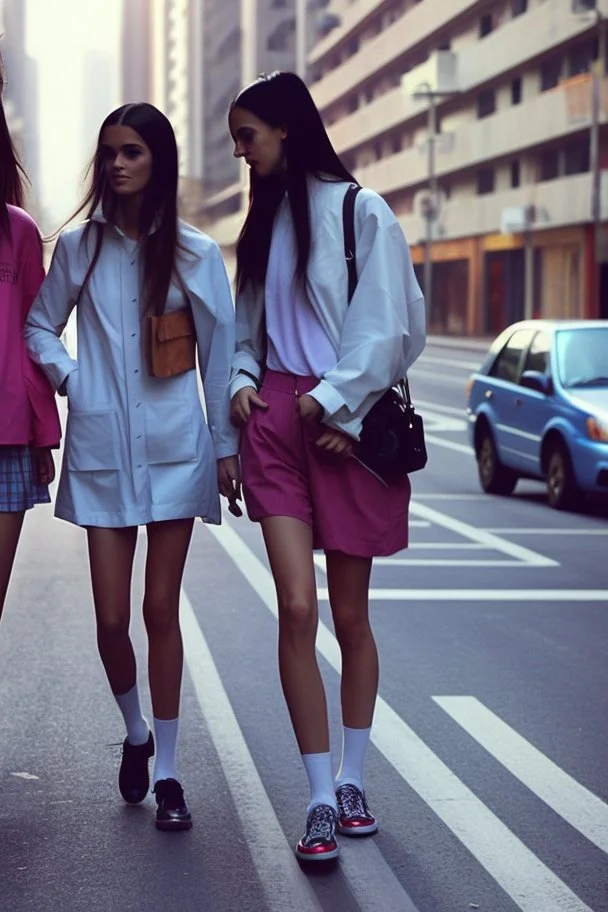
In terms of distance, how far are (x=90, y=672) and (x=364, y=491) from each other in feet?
9.05

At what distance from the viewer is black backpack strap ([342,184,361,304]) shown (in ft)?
15.7

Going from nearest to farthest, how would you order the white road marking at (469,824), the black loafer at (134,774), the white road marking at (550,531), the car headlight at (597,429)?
1. the white road marking at (469,824)
2. the black loafer at (134,774)
3. the white road marking at (550,531)
4. the car headlight at (597,429)

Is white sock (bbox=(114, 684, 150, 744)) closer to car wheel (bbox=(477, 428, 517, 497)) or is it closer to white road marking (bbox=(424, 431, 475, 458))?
car wheel (bbox=(477, 428, 517, 497))

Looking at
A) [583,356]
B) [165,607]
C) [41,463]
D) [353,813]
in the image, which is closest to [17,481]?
[41,463]

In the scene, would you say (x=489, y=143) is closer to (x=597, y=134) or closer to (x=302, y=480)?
(x=597, y=134)

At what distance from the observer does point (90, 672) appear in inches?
290

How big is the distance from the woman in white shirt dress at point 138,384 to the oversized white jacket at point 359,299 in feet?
0.74

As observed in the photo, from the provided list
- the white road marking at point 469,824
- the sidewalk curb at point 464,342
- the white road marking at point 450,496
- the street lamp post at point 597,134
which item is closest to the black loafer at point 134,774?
the white road marking at point 469,824

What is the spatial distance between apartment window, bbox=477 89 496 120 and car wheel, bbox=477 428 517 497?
1988 inches

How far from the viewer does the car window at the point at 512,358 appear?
15617mm

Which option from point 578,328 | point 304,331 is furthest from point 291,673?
point 578,328

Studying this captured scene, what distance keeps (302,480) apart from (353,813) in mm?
890

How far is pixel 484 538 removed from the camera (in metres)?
12.6

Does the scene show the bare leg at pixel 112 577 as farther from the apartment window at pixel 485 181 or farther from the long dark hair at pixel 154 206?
the apartment window at pixel 485 181
